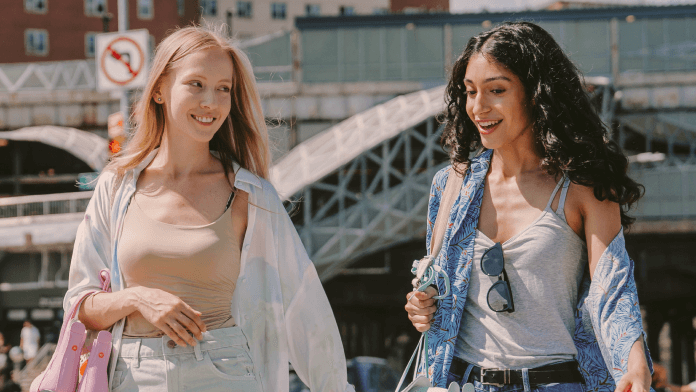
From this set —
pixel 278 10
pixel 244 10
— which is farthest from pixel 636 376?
pixel 278 10

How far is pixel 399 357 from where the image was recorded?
37125 millimetres

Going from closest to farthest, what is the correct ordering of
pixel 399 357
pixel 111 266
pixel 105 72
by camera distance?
pixel 111 266 → pixel 105 72 → pixel 399 357

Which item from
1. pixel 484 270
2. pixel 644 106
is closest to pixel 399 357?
pixel 644 106

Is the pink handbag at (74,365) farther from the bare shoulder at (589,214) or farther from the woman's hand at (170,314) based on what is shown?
the bare shoulder at (589,214)

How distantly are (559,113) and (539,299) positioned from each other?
750 millimetres

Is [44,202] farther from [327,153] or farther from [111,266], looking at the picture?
[111,266]

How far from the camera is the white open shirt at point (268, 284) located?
9.89ft

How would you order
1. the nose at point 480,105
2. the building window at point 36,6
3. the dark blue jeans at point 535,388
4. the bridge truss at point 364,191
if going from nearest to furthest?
the dark blue jeans at point 535,388 → the nose at point 480,105 → the bridge truss at point 364,191 → the building window at point 36,6

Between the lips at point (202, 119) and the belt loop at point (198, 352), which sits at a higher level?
the lips at point (202, 119)

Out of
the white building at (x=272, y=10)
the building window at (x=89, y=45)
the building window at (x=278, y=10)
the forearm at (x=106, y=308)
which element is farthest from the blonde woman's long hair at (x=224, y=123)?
the building window at (x=278, y=10)

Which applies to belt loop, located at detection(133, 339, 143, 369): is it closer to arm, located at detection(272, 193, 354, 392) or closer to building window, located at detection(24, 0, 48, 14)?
arm, located at detection(272, 193, 354, 392)

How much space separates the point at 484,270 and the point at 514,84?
78 centimetres

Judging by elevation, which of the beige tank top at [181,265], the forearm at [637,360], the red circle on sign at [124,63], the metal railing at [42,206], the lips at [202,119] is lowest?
the metal railing at [42,206]

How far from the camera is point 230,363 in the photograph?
291cm
